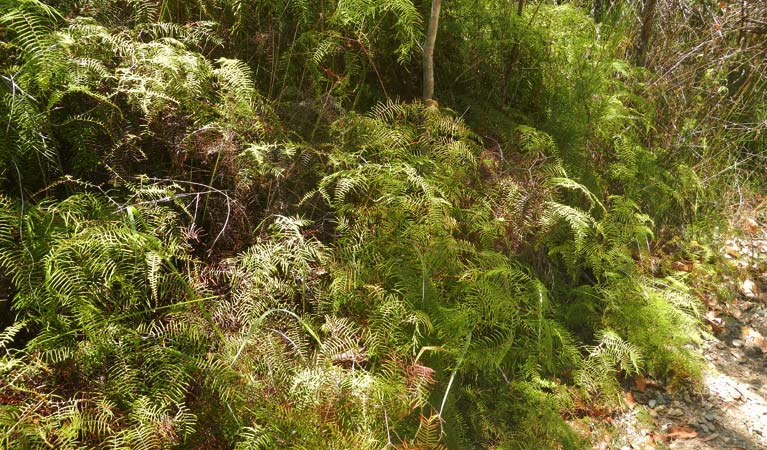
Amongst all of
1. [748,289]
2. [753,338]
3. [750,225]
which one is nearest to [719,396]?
[753,338]

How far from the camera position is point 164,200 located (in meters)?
2.17

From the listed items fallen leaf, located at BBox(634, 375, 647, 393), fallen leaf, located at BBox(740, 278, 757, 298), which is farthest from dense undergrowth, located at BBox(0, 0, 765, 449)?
fallen leaf, located at BBox(740, 278, 757, 298)

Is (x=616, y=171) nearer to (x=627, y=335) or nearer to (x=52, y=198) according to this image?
(x=627, y=335)

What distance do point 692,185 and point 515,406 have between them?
2.33 m

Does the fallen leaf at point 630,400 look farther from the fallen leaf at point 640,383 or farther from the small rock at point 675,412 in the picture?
the small rock at point 675,412

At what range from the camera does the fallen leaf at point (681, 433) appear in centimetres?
300

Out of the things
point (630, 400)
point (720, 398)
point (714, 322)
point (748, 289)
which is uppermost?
point (748, 289)

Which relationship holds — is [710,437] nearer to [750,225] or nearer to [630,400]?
[630,400]

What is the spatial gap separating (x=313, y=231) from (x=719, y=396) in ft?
8.23

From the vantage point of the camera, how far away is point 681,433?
3020 mm

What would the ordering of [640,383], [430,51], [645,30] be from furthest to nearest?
[645,30], [640,383], [430,51]

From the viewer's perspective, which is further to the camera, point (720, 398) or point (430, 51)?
point (720, 398)

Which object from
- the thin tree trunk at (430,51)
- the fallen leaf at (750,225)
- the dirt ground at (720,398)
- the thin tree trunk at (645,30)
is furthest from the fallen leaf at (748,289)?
the thin tree trunk at (430,51)

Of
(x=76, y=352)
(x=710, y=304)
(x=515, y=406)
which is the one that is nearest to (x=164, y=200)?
(x=76, y=352)
